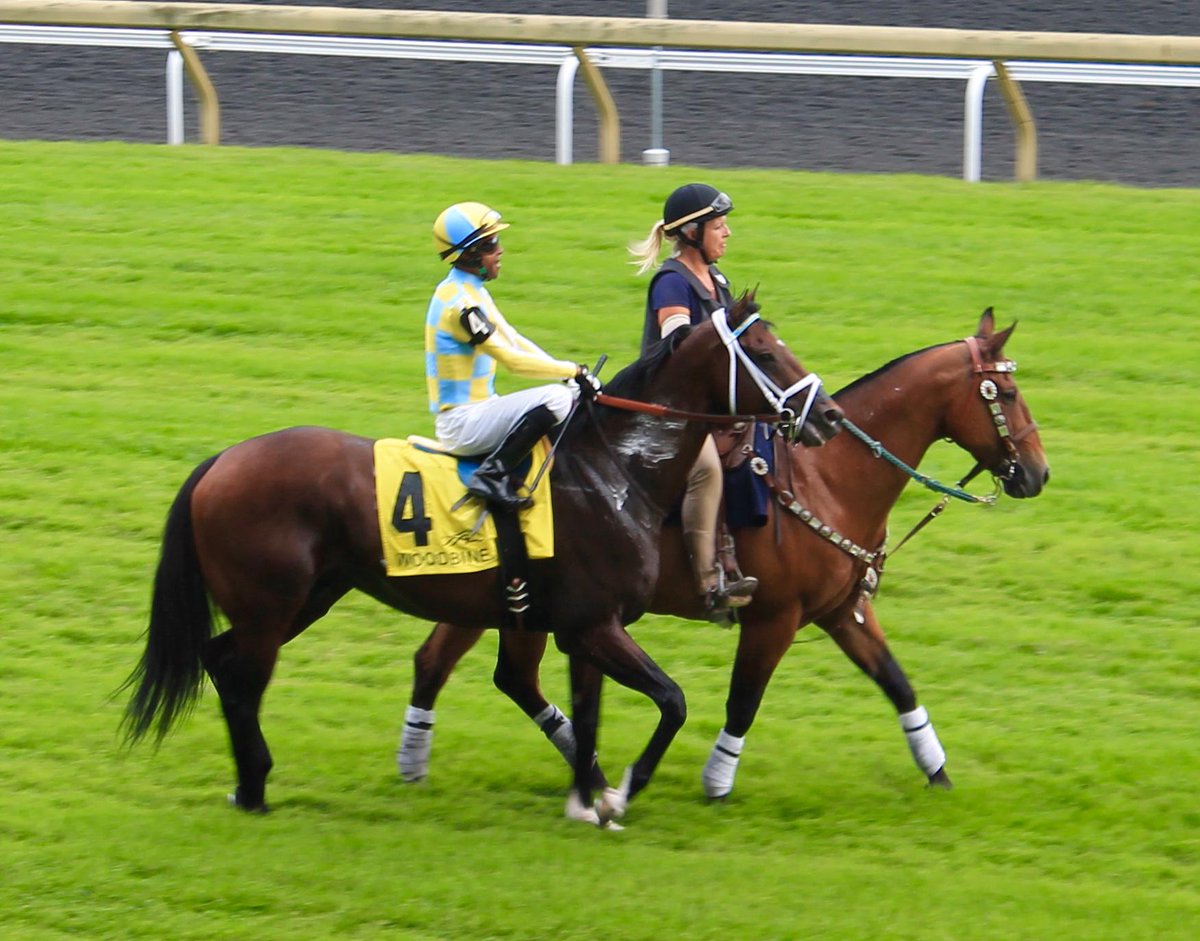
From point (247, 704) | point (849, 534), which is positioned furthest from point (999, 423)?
point (247, 704)

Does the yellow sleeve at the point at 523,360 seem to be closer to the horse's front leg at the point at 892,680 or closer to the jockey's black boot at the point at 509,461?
the jockey's black boot at the point at 509,461

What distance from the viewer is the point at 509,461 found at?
617 centimetres

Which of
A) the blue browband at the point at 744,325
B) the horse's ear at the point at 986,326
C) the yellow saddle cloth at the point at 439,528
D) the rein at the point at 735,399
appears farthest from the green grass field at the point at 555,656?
the blue browband at the point at 744,325

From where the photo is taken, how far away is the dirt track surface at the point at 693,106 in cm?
1445

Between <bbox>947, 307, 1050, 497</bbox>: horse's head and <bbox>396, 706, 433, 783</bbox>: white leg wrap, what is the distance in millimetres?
A: 2300

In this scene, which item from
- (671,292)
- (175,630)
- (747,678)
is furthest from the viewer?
(747,678)

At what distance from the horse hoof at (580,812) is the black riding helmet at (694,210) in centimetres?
204

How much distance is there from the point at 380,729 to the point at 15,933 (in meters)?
2.11

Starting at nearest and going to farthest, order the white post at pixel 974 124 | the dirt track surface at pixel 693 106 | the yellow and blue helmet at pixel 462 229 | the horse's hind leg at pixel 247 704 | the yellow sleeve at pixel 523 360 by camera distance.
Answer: the yellow sleeve at pixel 523 360, the yellow and blue helmet at pixel 462 229, the horse's hind leg at pixel 247 704, the white post at pixel 974 124, the dirt track surface at pixel 693 106

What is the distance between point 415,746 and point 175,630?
1034mm

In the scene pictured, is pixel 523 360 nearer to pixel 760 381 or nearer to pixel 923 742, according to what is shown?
pixel 760 381

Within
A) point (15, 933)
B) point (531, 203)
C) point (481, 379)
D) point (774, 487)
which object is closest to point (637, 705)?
point (774, 487)

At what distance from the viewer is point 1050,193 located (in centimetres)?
1316

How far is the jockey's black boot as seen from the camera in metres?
6.11
